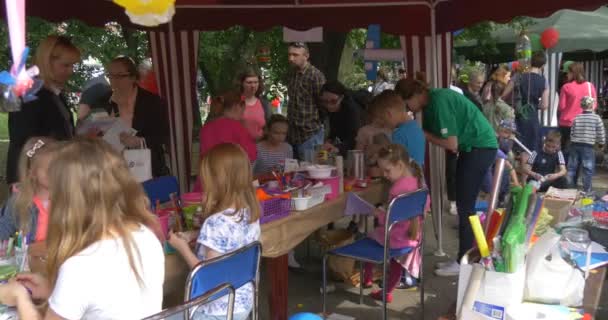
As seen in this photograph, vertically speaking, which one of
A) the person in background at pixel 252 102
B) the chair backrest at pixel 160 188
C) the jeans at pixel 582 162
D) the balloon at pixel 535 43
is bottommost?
the jeans at pixel 582 162

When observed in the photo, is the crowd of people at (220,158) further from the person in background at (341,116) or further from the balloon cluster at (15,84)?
the balloon cluster at (15,84)

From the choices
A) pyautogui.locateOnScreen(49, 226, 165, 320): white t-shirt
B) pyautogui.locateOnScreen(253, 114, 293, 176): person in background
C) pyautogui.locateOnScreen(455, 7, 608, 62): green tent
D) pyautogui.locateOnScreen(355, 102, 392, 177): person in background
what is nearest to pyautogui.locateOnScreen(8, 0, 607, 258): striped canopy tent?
pyautogui.locateOnScreen(355, 102, 392, 177): person in background

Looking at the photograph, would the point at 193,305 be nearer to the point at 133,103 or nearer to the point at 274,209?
the point at 274,209

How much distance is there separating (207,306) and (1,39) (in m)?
6.49

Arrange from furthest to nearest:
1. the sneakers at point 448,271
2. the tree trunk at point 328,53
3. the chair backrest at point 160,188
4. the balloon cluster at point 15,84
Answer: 1. the tree trunk at point 328,53
2. the sneakers at point 448,271
3. the chair backrest at point 160,188
4. the balloon cluster at point 15,84

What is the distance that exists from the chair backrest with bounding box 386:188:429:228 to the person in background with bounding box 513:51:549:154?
190 inches

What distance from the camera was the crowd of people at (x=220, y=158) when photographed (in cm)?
158

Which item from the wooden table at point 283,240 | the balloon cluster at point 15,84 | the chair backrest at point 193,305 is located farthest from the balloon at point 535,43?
the balloon cluster at point 15,84

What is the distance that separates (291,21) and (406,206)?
120 inches

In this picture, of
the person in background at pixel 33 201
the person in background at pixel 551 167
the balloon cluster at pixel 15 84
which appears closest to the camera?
the balloon cluster at pixel 15 84

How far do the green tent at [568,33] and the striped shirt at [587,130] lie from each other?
2402 mm

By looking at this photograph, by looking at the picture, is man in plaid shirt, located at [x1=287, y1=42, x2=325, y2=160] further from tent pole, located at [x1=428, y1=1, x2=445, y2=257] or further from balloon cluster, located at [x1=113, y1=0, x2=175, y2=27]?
balloon cluster, located at [x1=113, y1=0, x2=175, y2=27]

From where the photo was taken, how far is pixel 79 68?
9.28 meters

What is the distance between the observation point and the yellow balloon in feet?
6.24
